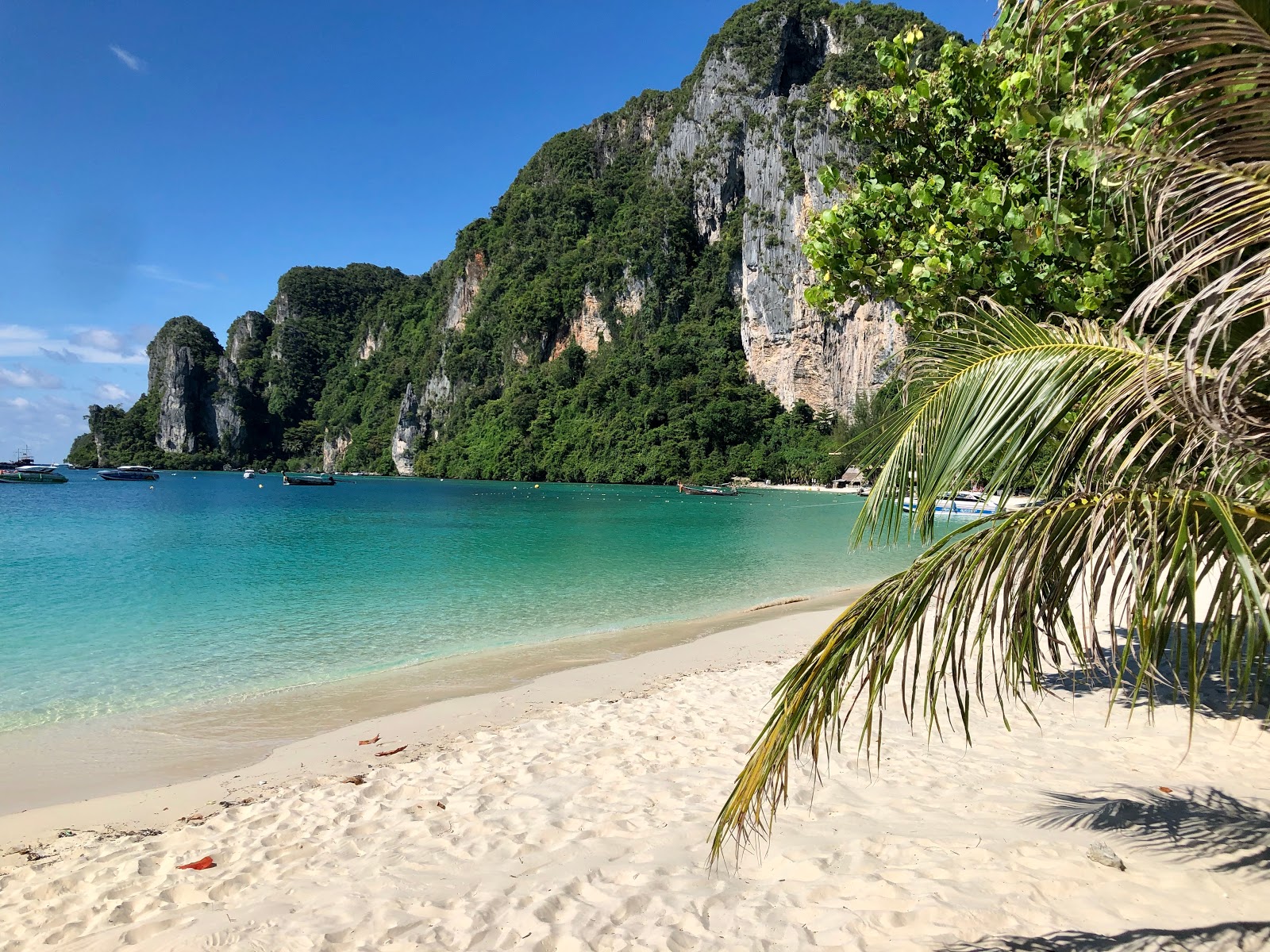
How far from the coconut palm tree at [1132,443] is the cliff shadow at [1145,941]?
1.26 metres

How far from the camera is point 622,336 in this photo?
95.9 metres

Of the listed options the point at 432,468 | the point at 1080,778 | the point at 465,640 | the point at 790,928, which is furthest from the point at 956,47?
the point at 432,468

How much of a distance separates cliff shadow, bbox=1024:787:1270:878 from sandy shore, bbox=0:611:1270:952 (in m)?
0.02

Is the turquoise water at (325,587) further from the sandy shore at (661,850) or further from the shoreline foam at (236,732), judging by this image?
the sandy shore at (661,850)

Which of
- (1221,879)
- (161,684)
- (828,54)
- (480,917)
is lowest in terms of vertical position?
(161,684)

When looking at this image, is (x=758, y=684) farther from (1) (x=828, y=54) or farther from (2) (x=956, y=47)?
(1) (x=828, y=54)

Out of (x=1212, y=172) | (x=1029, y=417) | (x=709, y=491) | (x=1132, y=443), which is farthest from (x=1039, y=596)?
(x=709, y=491)

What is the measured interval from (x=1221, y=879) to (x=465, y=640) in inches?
359

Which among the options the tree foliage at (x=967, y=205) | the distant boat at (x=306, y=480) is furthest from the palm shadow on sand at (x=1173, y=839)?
the distant boat at (x=306, y=480)

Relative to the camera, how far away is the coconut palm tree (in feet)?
Result: 5.63

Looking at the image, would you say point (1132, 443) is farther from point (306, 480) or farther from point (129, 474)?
point (129, 474)

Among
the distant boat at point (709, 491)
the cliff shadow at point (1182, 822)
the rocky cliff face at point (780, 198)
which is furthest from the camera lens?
the rocky cliff face at point (780, 198)

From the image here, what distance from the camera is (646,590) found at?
15.3m

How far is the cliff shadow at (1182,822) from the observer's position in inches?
129
